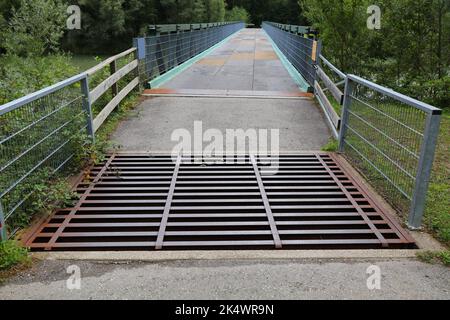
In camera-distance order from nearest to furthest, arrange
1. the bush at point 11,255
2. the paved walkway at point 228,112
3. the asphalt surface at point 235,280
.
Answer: the asphalt surface at point 235,280
the bush at point 11,255
the paved walkway at point 228,112

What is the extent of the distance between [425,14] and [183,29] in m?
7.66

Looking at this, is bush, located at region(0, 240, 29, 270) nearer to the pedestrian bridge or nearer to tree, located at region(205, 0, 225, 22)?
the pedestrian bridge

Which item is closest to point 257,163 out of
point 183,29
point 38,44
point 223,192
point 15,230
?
point 223,192

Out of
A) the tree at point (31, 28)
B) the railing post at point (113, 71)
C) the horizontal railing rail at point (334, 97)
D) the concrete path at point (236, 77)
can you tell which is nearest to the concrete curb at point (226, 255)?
the horizontal railing rail at point (334, 97)

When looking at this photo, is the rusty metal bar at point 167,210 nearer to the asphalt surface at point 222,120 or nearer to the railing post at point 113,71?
the asphalt surface at point 222,120

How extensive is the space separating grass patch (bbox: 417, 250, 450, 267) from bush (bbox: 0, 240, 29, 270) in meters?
3.02

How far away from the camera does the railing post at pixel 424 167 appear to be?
3430 mm

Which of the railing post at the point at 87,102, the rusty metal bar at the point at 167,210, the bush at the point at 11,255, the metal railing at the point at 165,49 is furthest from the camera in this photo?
the metal railing at the point at 165,49

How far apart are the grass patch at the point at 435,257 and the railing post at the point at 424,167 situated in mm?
455

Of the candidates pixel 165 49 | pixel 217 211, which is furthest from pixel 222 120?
pixel 165 49

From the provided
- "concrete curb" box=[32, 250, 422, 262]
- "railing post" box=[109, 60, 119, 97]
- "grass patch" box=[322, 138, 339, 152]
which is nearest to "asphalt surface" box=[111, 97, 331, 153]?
"grass patch" box=[322, 138, 339, 152]

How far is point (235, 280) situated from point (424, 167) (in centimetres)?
186

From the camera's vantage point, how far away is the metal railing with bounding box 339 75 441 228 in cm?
357

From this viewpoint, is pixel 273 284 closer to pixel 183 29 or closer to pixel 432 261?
pixel 432 261
